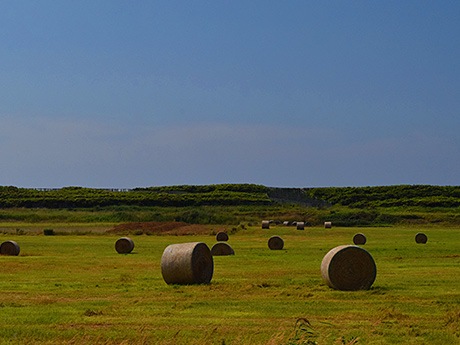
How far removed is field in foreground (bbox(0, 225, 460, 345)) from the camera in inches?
632

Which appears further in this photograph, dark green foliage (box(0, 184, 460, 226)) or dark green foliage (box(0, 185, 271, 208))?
dark green foliage (box(0, 185, 271, 208))

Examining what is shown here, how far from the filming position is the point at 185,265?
2567 centimetres

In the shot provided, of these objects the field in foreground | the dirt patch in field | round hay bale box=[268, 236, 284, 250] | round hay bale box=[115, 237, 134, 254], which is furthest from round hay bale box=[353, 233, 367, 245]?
the dirt patch in field

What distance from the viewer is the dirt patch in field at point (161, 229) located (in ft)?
222

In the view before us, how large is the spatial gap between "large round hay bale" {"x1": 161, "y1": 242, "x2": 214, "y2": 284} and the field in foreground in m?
0.46

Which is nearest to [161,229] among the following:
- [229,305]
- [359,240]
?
[359,240]

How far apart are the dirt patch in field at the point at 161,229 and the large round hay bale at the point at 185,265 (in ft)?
128

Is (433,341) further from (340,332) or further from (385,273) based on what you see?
(385,273)

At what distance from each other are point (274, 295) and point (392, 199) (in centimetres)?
10905

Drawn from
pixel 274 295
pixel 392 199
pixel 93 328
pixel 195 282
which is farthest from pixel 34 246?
pixel 392 199

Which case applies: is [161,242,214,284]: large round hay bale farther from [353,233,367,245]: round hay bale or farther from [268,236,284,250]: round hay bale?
[353,233,367,245]: round hay bale

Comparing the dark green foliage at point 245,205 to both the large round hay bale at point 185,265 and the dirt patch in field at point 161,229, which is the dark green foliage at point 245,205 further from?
the large round hay bale at point 185,265

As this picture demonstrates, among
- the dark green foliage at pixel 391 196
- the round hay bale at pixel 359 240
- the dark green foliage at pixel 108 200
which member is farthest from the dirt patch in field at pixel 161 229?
the dark green foliage at pixel 391 196

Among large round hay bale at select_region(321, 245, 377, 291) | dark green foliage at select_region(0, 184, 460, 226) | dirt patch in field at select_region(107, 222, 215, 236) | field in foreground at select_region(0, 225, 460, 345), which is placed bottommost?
field in foreground at select_region(0, 225, 460, 345)
